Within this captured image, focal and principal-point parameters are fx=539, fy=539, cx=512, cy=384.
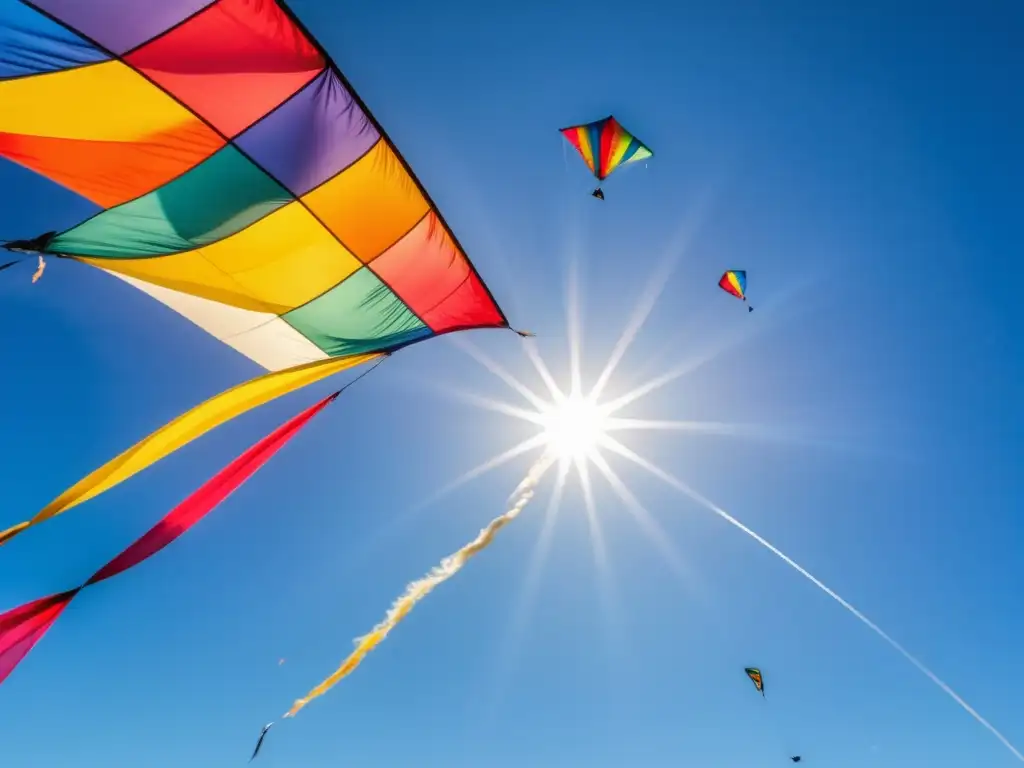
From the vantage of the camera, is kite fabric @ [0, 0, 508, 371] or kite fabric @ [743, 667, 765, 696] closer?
kite fabric @ [0, 0, 508, 371]

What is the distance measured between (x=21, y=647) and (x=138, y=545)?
75cm

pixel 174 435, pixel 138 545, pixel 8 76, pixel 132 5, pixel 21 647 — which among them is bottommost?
pixel 21 647

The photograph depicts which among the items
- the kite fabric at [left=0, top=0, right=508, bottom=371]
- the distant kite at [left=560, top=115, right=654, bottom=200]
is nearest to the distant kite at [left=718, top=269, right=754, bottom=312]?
the distant kite at [left=560, top=115, right=654, bottom=200]

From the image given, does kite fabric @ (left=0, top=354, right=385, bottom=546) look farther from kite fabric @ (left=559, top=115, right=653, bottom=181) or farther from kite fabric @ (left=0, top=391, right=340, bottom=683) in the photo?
kite fabric @ (left=559, top=115, right=653, bottom=181)

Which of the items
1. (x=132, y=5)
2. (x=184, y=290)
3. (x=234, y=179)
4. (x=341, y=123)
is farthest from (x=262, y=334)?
(x=132, y=5)

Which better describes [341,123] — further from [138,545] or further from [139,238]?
[138,545]

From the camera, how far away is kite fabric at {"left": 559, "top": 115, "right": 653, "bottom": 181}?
11117mm

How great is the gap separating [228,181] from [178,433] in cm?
197

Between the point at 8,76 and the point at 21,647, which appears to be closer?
the point at 21,647

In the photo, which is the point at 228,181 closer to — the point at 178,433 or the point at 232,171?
the point at 232,171

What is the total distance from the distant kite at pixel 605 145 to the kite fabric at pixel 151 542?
8.94m

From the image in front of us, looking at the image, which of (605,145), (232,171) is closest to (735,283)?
(605,145)

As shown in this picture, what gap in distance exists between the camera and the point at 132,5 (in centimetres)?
318

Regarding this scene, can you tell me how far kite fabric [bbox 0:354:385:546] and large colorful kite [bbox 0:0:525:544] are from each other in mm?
13
